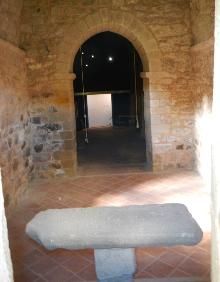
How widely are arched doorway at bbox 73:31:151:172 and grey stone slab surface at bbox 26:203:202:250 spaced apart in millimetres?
5991

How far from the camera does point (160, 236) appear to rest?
254cm

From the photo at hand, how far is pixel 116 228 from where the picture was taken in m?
2.69

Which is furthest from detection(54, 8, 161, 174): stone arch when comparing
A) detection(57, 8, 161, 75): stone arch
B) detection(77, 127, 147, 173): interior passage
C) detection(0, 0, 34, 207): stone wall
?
detection(77, 127, 147, 173): interior passage

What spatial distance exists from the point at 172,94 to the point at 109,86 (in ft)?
28.0

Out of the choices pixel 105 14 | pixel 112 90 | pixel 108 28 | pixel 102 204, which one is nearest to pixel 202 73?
pixel 108 28

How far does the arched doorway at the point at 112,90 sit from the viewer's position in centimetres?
1045

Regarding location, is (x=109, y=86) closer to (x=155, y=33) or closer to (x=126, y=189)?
(x=155, y=33)

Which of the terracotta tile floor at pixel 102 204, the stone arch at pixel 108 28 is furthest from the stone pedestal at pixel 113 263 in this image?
the stone arch at pixel 108 28

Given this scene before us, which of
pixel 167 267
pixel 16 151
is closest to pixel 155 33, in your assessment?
pixel 16 151

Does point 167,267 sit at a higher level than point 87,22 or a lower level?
lower

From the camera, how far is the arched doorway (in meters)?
10.5

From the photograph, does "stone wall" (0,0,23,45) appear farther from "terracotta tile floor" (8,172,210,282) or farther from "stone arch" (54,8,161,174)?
"terracotta tile floor" (8,172,210,282)

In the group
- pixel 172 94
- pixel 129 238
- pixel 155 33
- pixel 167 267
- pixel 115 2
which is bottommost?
pixel 167 267

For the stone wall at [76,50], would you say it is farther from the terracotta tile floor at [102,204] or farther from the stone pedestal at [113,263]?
the stone pedestal at [113,263]
